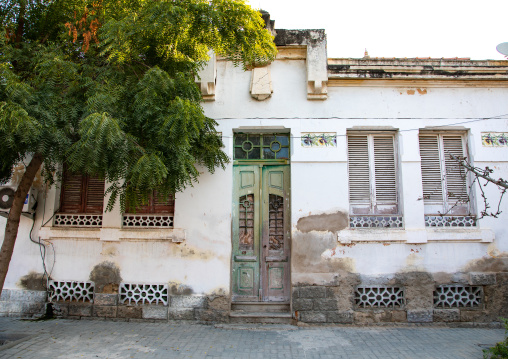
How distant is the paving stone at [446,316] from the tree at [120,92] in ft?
15.6

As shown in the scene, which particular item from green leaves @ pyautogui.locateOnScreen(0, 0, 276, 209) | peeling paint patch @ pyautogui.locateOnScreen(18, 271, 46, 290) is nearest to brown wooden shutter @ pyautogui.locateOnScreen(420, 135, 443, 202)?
green leaves @ pyautogui.locateOnScreen(0, 0, 276, 209)

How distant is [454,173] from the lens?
692 centimetres

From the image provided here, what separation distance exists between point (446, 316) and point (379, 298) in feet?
3.83

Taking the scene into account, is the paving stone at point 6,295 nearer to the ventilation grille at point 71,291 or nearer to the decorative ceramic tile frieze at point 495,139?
the ventilation grille at point 71,291

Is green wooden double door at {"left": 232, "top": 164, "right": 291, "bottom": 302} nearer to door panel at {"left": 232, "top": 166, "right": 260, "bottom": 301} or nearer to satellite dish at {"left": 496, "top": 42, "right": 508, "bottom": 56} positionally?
door panel at {"left": 232, "top": 166, "right": 260, "bottom": 301}

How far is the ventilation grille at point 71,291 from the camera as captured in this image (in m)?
6.52

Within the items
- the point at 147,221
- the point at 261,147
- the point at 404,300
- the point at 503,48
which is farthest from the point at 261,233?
the point at 503,48

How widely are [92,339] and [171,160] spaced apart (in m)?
2.98

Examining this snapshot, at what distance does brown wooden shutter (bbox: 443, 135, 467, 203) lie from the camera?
6848 millimetres

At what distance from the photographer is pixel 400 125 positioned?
686cm

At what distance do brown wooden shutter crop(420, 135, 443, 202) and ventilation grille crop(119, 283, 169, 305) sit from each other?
5.13 metres

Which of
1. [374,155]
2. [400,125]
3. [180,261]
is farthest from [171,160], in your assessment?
[400,125]

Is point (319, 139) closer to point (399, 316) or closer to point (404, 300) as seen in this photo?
point (404, 300)

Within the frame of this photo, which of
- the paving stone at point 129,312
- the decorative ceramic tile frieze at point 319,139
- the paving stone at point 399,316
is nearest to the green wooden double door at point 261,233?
the decorative ceramic tile frieze at point 319,139
